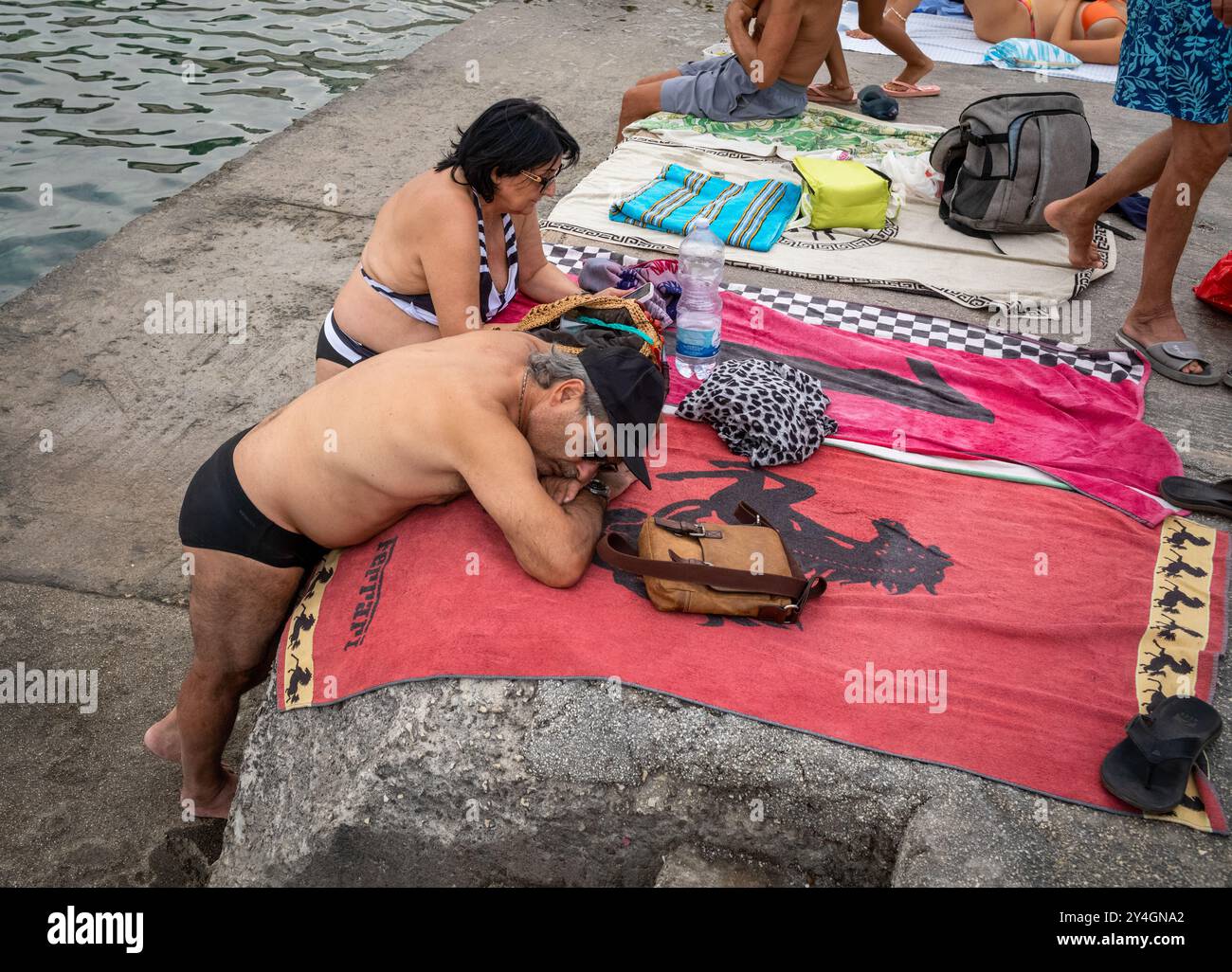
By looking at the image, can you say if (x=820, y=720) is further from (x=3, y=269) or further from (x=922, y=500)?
(x=3, y=269)

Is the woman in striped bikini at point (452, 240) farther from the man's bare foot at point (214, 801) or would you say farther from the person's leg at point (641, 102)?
the person's leg at point (641, 102)

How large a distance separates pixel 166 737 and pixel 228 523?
2.82ft

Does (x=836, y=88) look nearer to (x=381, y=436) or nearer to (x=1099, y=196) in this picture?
(x=1099, y=196)

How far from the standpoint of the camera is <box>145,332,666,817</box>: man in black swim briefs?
105 inches

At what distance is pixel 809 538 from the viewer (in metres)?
3.24

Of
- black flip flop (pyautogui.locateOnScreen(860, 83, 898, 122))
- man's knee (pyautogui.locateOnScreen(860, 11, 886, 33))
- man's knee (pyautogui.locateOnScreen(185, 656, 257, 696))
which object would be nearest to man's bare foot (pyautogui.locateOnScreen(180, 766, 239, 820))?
man's knee (pyautogui.locateOnScreen(185, 656, 257, 696))

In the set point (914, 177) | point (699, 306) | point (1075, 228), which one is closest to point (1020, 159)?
point (1075, 228)

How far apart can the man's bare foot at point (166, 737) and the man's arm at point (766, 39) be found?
5432mm

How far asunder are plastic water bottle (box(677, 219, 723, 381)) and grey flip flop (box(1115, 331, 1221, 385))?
1.96m

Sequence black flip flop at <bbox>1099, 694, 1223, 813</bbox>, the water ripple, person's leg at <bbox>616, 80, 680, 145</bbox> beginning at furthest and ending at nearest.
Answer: person's leg at <bbox>616, 80, 680, 145</bbox> < the water ripple < black flip flop at <bbox>1099, 694, 1223, 813</bbox>

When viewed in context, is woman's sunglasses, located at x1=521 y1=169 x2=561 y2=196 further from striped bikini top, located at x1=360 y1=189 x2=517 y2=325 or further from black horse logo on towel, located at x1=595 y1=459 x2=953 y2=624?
black horse logo on towel, located at x1=595 y1=459 x2=953 y2=624

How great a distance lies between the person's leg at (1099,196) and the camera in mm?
4562

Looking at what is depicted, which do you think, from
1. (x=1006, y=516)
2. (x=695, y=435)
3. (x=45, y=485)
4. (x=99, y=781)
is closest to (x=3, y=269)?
(x=45, y=485)

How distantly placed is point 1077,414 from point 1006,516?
3.33 ft
